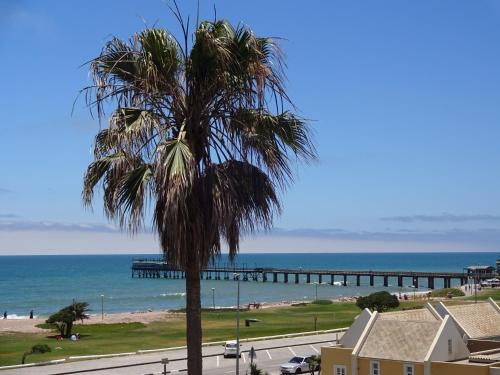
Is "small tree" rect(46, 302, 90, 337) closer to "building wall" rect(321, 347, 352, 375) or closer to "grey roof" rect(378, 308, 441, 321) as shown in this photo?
"grey roof" rect(378, 308, 441, 321)

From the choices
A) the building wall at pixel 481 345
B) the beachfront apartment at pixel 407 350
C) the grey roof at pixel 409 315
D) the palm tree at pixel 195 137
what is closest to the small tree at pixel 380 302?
the grey roof at pixel 409 315

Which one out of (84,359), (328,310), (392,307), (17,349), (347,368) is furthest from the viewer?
(328,310)

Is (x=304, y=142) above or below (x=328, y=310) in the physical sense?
above

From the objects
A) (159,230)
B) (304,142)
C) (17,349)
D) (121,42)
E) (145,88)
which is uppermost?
(121,42)

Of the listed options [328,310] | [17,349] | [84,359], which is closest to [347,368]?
[84,359]

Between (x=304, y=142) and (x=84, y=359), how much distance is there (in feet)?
151

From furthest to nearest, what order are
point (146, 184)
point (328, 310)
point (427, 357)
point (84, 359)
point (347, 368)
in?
point (328, 310)
point (84, 359)
point (347, 368)
point (427, 357)
point (146, 184)

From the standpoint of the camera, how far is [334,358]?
116ft

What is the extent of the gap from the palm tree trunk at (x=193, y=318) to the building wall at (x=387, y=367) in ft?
79.2

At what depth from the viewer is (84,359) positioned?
2085 inches

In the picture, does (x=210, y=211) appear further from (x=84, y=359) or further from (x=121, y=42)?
(x=84, y=359)

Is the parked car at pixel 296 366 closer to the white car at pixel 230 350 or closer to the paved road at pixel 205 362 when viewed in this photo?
the paved road at pixel 205 362

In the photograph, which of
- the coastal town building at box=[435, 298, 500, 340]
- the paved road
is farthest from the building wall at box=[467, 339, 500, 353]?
the paved road

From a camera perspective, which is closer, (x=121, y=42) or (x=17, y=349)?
(x=121, y=42)
